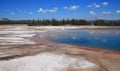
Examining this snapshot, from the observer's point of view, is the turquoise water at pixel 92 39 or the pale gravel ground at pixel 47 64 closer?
the pale gravel ground at pixel 47 64

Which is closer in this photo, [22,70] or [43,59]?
[22,70]

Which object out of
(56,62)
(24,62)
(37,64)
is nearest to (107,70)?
(56,62)

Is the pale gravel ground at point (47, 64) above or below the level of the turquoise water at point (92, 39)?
above

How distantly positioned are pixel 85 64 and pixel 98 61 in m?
1.04

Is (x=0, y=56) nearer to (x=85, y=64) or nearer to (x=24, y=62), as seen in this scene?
(x=24, y=62)

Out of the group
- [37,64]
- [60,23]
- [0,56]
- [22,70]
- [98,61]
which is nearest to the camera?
[22,70]

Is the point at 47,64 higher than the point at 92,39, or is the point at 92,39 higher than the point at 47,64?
the point at 47,64

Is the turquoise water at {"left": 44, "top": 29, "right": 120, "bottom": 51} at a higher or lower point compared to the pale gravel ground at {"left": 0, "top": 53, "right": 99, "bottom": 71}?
lower

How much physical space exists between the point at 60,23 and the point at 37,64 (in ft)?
141

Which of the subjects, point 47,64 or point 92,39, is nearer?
point 47,64

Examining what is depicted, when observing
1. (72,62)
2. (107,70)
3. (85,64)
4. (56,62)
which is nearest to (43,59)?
(56,62)

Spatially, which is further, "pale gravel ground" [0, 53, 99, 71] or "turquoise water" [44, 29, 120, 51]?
"turquoise water" [44, 29, 120, 51]

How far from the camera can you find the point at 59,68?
9102mm

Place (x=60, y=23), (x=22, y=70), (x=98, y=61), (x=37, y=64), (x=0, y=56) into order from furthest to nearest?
(x=60, y=23), (x=0, y=56), (x=98, y=61), (x=37, y=64), (x=22, y=70)
